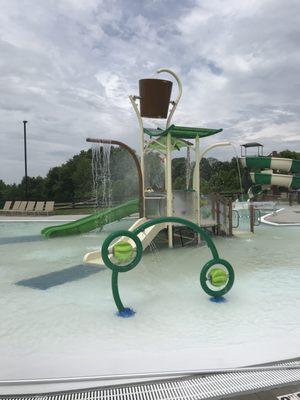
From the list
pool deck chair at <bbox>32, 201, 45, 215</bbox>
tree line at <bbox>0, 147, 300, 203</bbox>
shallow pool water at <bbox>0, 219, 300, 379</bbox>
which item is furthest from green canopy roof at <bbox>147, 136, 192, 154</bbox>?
pool deck chair at <bbox>32, 201, 45, 215</bbox>

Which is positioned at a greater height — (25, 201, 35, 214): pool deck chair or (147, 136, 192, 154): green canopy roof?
(147, 136, 192, 154): green canopy roof

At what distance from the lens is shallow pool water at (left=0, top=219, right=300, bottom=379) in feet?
10.4

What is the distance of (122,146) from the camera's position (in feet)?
31.0

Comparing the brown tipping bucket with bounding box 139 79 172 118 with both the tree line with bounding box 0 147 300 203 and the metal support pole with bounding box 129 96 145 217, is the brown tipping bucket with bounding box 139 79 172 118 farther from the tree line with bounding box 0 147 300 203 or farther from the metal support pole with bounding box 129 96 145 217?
the tree line with bounding box 0 147 300 203

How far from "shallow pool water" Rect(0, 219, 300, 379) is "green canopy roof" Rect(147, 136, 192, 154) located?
2.99 meters

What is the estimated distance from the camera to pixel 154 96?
30.3ft

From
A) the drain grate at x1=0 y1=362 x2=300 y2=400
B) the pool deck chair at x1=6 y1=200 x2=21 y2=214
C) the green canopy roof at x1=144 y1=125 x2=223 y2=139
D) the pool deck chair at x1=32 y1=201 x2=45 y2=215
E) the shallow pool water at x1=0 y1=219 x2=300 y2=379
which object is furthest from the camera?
the pool deck chair at x1=6 y1=200 x2=21 y2=214

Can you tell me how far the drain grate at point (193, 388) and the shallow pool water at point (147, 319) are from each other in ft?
0.90

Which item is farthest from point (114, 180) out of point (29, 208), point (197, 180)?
point (29, 208)

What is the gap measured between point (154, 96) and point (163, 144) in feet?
4.11

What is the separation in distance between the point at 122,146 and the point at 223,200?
3577 millimetres

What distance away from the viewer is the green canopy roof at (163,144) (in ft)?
30.5

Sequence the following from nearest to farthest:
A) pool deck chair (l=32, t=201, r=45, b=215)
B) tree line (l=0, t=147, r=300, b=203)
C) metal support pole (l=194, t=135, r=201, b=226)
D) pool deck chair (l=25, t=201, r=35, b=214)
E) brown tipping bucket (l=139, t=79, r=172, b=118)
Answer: brown tipping bucket (l=139, t=79, r=172, b=118)
metal support pole (l=194, t=135, r=201, b=226)
tree line (l=0, t=147, r=300, b=203)
pool deck chair (l=32, t=201, r=45, b=215)
pool deck chair (l=25, t=201, r=35, b=214)

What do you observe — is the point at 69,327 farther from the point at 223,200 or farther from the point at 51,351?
the point at 223,200
